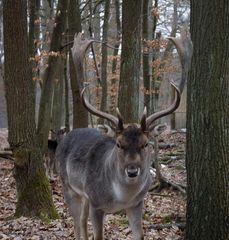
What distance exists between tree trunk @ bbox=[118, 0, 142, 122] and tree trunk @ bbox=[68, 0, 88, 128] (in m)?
3.52

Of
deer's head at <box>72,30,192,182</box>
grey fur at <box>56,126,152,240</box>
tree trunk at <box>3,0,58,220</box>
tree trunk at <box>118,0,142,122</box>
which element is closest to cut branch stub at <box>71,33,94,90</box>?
deer's head at <box>72,30,192,182</box>

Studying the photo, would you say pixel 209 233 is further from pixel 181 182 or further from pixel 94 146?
pixel 181 182

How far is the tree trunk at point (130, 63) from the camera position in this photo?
8602 mm

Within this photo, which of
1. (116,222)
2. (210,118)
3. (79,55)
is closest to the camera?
(210,118)

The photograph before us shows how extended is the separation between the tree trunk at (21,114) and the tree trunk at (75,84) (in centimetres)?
412

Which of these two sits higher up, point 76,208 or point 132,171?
point 132,171

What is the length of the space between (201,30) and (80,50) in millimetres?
1556

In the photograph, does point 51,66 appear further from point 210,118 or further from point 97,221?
point 210,118

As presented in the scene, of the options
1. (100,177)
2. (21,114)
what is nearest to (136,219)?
(100,177)

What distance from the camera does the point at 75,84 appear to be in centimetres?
1233

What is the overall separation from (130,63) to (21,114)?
2131 mm

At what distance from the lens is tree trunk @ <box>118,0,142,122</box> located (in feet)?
28.2

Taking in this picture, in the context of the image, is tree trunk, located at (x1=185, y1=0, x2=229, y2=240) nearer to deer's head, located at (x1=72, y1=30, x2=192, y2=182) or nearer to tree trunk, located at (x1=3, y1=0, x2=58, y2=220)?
deer's head, located at (x1=72, y1=30, x2=192, y2=182)

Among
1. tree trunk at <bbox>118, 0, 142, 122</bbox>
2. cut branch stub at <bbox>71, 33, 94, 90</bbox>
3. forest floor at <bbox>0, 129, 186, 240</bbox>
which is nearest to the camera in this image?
cut branch stub at <bbox>71, 33, 94, 90</bbox>
